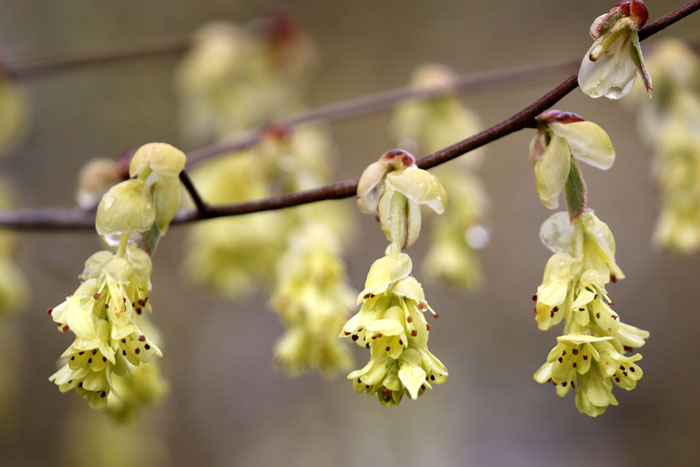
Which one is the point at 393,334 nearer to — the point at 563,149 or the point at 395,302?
the point at 395,302

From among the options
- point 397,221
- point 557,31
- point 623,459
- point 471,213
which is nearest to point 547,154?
point 397,221

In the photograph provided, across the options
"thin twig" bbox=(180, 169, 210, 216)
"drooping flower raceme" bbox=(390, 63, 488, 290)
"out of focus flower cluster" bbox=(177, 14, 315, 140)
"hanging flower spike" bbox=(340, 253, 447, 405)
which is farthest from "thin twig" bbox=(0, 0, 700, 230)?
"out of focus flower cluster" bbox=(177, 14, 315, 140)

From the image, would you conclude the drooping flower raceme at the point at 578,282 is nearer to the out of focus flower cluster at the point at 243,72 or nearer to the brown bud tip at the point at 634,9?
the brown bud tip at the point at 634,9

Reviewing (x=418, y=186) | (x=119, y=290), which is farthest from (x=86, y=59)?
(x=418, y=186)

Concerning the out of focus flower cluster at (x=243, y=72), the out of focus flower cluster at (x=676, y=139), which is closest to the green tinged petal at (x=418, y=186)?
the out of focus flower cluster at (x=676, y=139)

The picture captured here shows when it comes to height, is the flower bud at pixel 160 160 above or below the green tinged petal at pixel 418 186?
above

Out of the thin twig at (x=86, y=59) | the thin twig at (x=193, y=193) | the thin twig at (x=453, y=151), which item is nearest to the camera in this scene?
the thin twig at (x=453, y=151)
